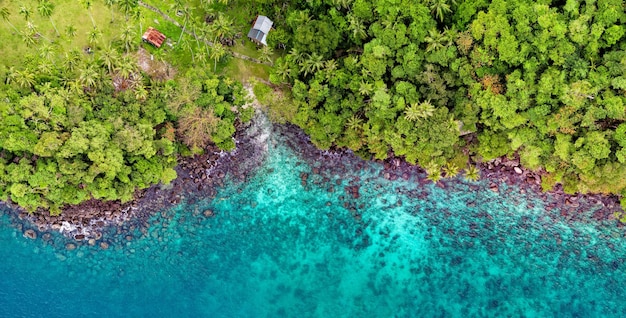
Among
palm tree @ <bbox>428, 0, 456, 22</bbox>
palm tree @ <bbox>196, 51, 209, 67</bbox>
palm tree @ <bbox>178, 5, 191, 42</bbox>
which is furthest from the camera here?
palm tree @ <bbox>196, 51, 209, 67</bbox>

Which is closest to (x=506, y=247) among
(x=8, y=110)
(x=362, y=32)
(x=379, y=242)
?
(x=379, y=242)

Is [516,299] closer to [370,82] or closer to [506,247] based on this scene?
[506,247]

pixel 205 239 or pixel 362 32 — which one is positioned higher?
pixel 362 32

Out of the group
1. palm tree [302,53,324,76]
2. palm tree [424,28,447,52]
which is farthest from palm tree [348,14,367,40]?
palm tree [424,28,447,52]

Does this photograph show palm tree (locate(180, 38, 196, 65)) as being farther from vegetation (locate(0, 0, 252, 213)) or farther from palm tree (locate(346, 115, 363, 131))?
palm tree (locate(346, 115, 363, 131))

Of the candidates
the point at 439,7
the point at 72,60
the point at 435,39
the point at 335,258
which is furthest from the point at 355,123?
the point at 72,60

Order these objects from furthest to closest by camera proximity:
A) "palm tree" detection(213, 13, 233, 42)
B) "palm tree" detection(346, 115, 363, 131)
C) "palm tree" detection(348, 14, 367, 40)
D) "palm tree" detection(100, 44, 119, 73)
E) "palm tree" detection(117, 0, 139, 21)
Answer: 1. "palm tree" detection(346, 115, 363, 131)
2. "palm tree" detection(213, 13, 233, 42)
3. "palm tree" detection(117, 0, 139, 21)
4. "palm tree" detection(100, 44, 119, 73)
5. "palm tree" detection(348, 14, 367, 40)
